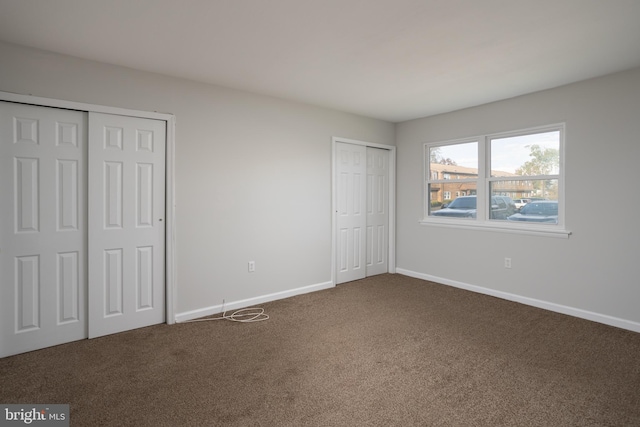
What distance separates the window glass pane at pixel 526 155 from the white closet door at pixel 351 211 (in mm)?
1823

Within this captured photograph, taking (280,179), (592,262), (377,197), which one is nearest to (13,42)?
(280,179)

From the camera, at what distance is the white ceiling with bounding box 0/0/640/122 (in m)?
2.18

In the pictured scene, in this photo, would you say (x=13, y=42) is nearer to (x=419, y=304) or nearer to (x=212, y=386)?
(x=212, y=386)

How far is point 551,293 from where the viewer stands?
150 inches

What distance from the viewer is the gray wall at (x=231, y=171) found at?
2.98 m

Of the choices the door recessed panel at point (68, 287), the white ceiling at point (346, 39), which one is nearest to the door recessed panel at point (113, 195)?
the door recessed panel at point (68, 287)

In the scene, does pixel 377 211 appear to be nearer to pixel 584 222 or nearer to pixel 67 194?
pixel 584 222

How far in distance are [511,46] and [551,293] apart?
2751 mm

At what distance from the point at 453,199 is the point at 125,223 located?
4196 millimetres

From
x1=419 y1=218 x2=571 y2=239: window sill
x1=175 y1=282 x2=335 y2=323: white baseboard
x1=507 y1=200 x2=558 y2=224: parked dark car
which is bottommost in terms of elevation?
x1=175 y1=282 x2=335 y2=323: white baseboard

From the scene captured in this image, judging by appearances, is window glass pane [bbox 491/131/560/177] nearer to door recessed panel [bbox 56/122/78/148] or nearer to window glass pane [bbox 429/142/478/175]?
window glass pane [bbox 429/142/478/175]

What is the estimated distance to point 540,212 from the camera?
397 centimetres

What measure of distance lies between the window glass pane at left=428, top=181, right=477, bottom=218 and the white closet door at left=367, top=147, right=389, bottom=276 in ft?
2.42

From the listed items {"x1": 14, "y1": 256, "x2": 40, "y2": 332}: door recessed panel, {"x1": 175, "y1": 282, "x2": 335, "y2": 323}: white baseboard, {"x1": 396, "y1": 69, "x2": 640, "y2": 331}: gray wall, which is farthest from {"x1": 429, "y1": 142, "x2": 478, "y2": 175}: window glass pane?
{"x1": 14, "y1": 256, "x2": 40, "y2": 332}: door recessed panel
